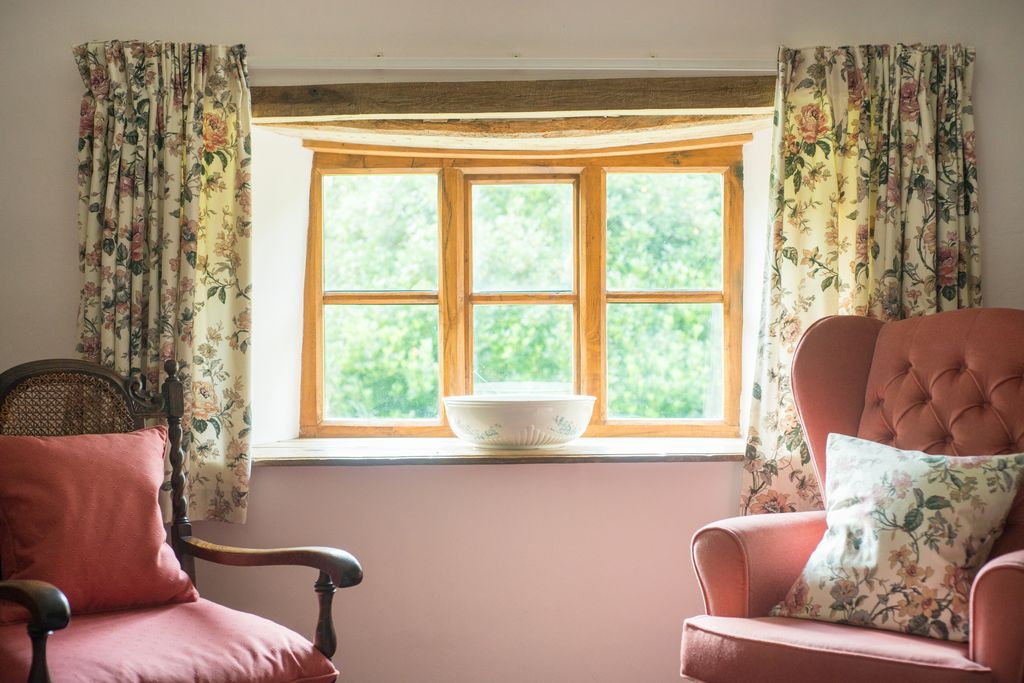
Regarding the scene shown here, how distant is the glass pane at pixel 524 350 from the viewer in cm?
286

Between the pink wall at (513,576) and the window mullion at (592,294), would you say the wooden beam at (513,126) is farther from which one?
the pink wall at (513,576)

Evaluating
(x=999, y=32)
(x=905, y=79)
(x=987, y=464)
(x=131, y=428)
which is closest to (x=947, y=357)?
(x=987, y=464)

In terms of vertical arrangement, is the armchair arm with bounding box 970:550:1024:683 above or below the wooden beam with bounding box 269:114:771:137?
below

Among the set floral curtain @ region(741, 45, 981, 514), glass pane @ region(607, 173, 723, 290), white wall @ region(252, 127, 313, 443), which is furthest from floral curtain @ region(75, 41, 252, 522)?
floral curtain @ region(741, 45, 981, 514)

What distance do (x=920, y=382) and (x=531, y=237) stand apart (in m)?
1.27

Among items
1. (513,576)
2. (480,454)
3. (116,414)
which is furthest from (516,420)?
(116,414)

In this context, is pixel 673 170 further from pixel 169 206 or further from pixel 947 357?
pixel 169 206

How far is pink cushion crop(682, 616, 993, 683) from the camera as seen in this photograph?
151 centimetres

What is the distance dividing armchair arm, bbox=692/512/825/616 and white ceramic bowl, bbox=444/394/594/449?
68 cm

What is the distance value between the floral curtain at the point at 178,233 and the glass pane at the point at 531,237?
0.83 m

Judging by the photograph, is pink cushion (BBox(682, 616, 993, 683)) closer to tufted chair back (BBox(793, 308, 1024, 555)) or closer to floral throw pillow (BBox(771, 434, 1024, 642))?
floral throw pillow (BBox(771, 434, 1024, 642))

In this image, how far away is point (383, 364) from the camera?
288cm

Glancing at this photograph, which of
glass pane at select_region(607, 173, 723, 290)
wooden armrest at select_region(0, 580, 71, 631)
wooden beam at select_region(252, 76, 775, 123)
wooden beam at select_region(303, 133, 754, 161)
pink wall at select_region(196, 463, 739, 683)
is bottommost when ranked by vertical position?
pink wall at select_region(196, 463, 739, 683)

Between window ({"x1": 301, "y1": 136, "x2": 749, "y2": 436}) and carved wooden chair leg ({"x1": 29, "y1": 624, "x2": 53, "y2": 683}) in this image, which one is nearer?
carved wooden chair leg ({"x1": 29, "y1": 624, "x2": 53, "y2": 683})
